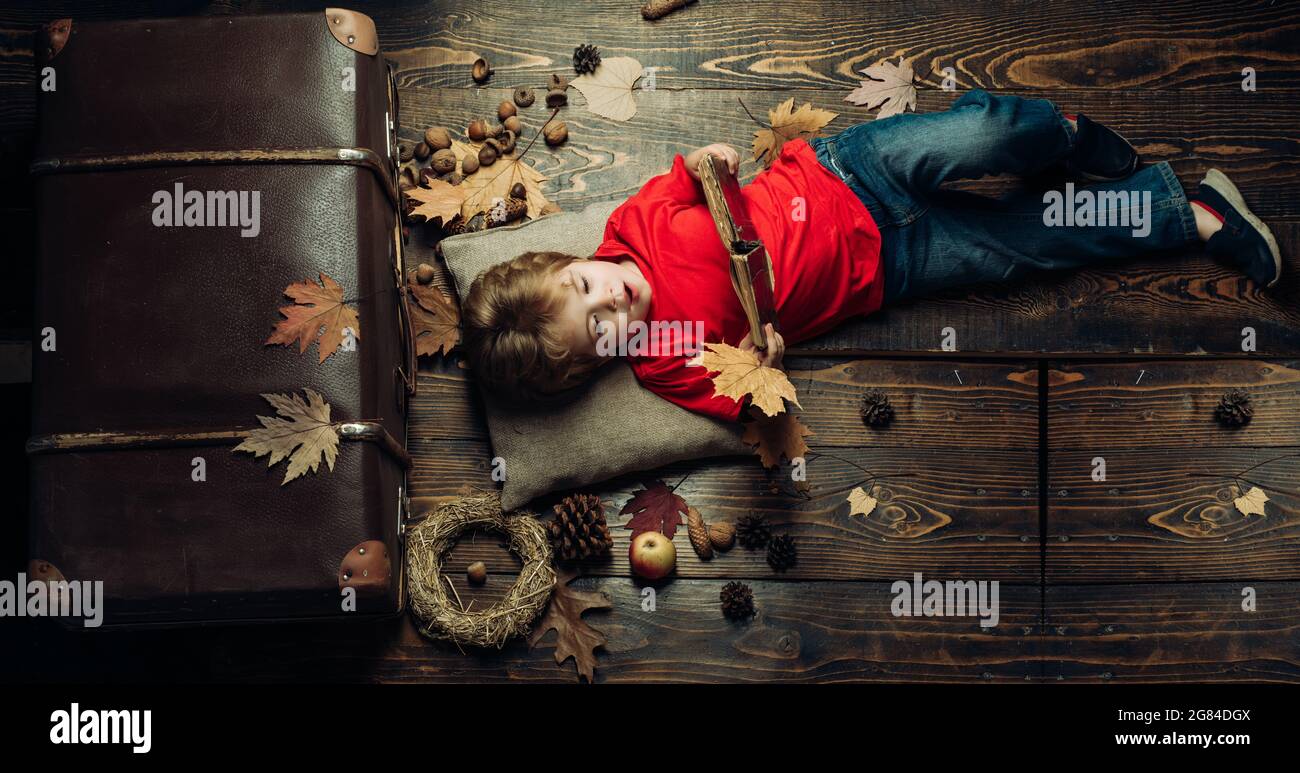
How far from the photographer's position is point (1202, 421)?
2.48m

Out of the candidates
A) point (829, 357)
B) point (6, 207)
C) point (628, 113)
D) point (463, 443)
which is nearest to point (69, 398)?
point (6, 207)

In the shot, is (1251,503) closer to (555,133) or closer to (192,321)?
(555,133)

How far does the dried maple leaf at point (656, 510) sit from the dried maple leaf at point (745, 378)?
0.37m

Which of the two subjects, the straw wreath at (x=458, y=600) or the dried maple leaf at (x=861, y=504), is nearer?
the straw wreath at (x=458, y=600)

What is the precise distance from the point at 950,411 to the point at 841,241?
563 millimetres

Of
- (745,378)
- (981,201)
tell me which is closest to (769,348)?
(745,378)

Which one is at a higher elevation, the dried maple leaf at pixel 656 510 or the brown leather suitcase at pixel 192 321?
the brown leather suitcase at pixel 192 321

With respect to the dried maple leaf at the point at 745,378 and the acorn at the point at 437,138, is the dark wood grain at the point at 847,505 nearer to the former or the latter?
the dried maple leaf at the point at 745,378

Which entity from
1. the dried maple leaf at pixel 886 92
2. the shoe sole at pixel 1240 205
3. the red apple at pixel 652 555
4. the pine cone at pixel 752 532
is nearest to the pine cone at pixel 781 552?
the pine cone at pixel 752 532

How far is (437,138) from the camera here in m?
2.47

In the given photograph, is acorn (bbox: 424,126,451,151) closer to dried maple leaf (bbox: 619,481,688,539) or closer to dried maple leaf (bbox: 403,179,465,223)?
dried maple leaf (bbox: 403,179,465,223)

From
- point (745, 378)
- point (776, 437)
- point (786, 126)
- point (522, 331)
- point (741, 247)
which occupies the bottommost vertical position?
point (776, 437)

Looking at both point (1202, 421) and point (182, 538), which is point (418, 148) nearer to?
point (182, 538)

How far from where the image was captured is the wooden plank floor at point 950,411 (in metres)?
2.41
